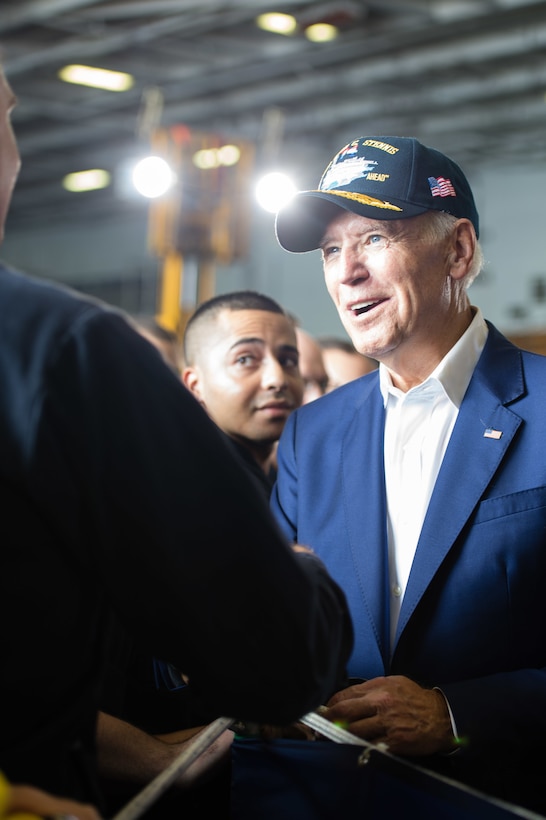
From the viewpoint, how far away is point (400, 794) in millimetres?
1516

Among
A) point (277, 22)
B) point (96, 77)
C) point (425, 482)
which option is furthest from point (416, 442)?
point (96, 77)

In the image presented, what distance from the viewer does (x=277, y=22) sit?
8.75 metres

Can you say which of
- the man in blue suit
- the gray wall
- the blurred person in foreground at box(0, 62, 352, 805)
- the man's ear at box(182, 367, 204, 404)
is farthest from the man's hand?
the gray wall

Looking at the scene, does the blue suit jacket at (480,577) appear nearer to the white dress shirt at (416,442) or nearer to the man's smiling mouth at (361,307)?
the white dress shirt at (416,442)

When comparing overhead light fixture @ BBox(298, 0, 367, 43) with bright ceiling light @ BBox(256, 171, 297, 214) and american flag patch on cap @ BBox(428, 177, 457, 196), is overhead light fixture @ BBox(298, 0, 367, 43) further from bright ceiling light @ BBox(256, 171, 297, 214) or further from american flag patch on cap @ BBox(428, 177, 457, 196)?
american flag patch on cap @ BBox(428, 177, 457, 196)

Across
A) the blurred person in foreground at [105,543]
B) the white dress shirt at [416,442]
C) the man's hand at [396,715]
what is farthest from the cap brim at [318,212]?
the blurred person in foreground at [105,543]

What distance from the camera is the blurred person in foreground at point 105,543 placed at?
101cm

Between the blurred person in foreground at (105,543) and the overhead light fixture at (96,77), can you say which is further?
the overhead light fixture at (96,77)

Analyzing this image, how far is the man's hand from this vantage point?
5.67 ft

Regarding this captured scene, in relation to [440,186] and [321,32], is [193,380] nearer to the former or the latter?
[440,186]

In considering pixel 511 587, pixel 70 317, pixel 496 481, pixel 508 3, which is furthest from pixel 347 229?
pixel 508 3

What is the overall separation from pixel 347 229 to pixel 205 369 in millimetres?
1049

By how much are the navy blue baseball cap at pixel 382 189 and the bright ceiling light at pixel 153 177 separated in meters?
5.41

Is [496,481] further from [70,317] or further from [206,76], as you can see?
[206,76]
